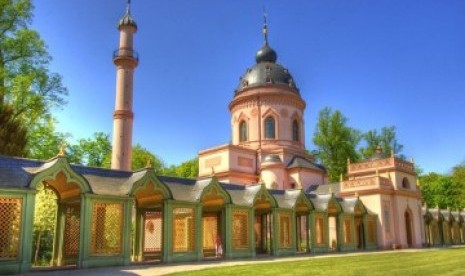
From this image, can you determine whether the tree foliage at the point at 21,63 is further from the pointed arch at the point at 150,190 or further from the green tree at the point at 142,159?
the green tree at the point at 142,159

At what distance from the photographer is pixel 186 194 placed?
772 inches

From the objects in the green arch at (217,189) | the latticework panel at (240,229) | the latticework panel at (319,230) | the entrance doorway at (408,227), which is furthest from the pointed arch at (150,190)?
the entrance doorway at (408,227)

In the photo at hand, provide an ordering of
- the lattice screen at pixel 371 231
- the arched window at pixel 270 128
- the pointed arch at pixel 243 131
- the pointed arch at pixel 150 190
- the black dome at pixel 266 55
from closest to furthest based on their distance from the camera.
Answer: the pointed arch at pixel 150 190 < the lattice screen at pixel 371 231 < the arched window at pixel 270 128 < the pointed arch at pixel 243 131 < the black dome at pixel 266 55

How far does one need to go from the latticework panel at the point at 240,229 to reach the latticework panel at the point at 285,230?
109 inches

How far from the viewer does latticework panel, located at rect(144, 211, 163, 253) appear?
68.9ft

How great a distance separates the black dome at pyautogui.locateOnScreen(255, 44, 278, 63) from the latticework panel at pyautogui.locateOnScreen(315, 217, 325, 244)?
23275 millimetres

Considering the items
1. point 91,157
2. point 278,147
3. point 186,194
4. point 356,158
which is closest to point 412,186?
point 278,147

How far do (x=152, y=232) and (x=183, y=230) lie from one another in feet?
9.38

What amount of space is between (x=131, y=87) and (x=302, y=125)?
705 inches

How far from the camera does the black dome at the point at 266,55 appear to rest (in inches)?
1829

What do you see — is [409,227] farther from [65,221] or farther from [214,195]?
[65,221]

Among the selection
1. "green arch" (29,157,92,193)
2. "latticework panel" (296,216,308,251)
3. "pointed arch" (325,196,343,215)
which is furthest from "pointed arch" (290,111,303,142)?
"green arch" (29,157,92,193)

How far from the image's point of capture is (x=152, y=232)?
2170 centimetres

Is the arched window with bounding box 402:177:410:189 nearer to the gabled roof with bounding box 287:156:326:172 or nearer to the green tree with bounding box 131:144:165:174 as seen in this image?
the gabled roof with bounding box 287:156:326:172
